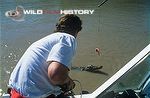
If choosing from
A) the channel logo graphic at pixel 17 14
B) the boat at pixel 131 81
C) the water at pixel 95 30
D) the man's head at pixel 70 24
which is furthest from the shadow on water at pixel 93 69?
the man's head at pixel 70 24

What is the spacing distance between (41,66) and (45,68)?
32 millimetres

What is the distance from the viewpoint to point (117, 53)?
10648 mm

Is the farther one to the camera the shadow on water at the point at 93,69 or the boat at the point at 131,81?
the shadow on water at the point at 93,69

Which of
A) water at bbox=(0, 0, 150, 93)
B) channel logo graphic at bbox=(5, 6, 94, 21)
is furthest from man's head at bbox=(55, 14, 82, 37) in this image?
channel logo graphic at bbox=(5, 6, 94, 21)

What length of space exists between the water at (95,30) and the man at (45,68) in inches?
255

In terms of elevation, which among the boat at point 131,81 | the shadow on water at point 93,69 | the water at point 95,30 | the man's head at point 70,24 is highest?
the man's head at point 70,24

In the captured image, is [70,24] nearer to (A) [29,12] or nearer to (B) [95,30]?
(B) [95,30]

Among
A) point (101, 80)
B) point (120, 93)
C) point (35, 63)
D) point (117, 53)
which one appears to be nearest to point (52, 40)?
point (35, 63)

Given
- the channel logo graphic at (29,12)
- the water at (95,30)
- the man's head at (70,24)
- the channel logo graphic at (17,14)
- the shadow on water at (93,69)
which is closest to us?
the man's head at (70,24)

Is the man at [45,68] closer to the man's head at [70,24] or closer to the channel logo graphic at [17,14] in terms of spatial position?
the man's head at [70,24]

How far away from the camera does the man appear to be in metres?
3.29

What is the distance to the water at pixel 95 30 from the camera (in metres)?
10.4

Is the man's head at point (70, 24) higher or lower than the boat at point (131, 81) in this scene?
higher

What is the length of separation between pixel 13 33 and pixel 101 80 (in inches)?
119
